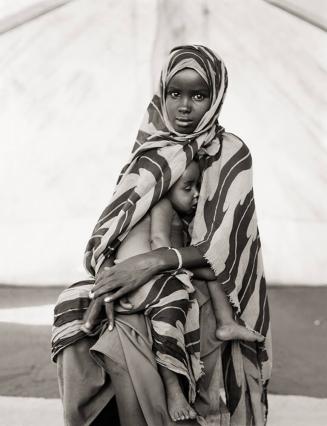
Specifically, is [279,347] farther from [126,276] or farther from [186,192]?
[126,276]

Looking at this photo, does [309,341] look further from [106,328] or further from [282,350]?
[106,328]

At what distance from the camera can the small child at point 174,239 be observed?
2.18 metres

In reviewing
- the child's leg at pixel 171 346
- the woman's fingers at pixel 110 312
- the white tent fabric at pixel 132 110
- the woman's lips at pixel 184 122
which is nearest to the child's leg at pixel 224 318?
the child's leg at pixel 171 346

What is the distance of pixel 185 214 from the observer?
2416mm

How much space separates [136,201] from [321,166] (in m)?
3.33

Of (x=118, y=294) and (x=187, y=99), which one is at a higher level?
(x=187, y=99)

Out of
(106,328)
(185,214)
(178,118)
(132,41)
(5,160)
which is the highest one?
(132,41)

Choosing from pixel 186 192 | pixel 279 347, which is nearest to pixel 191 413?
pixel 186 192

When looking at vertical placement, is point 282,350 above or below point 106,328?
below

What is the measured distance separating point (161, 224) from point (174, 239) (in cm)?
9

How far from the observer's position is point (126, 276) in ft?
7.16

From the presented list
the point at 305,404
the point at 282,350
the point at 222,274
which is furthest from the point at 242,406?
the point at 282,350

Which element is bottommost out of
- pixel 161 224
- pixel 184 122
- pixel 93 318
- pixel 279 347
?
pixel 279 347

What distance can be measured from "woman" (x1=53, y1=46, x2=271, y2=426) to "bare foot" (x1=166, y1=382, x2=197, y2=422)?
2cm
